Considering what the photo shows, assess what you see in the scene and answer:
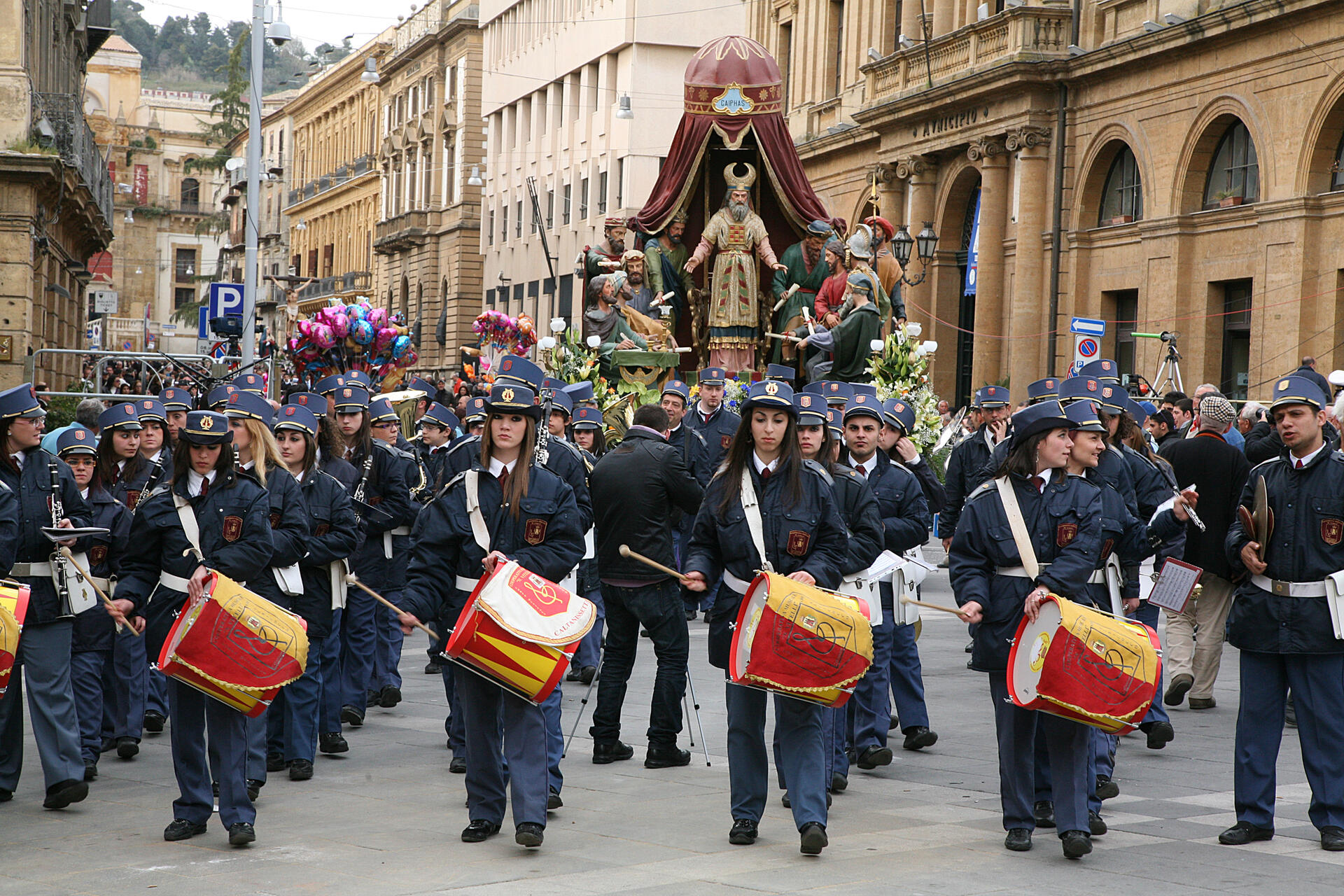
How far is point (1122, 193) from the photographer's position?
31.3 metres

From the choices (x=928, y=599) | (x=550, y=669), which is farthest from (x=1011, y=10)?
(x=550, y=669)

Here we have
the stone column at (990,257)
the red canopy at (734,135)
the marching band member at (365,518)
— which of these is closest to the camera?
the marching band member at (365,518)

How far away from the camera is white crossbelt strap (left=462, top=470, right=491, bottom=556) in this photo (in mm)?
7363

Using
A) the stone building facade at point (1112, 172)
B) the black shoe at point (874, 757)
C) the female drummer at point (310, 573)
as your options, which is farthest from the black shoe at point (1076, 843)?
the stone building facade at point (1112, 172)

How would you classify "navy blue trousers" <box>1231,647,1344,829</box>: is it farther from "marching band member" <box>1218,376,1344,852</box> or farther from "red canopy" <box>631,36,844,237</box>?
"red canopy" <box>631,36,844,237</box>

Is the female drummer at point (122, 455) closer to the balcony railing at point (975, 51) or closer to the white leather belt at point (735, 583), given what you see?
the white leather belt at point (735, 583)

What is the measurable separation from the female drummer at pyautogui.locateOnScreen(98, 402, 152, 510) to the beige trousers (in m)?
6.55

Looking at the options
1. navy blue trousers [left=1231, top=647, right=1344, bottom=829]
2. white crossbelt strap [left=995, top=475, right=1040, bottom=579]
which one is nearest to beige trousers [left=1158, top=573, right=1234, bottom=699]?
navy blue trousers [left=1231, top=647, right=1344, bottom=829]

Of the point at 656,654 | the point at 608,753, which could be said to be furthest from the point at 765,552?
the point at 608,753

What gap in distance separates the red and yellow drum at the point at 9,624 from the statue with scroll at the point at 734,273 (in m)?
12.2

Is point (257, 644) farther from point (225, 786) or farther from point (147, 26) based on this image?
point (147, 26)

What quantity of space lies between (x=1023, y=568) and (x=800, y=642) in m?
1.07

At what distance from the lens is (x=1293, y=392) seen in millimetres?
7566

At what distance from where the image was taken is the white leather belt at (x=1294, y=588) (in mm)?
7477
